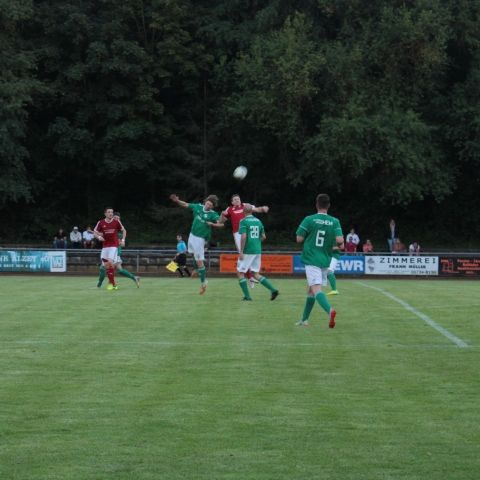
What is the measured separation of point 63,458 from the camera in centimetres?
666

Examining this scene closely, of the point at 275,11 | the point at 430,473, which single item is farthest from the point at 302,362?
the point at 275,11

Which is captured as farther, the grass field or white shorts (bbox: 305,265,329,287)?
white shorts (bbox: 305,265,329,287)

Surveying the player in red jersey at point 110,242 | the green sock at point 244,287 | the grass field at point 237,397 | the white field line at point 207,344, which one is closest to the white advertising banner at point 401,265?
the player in red jersey at point 110,242

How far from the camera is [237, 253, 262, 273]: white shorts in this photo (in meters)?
20.9

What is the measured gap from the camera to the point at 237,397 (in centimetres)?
893

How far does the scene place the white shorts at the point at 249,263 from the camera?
20859 millimetres

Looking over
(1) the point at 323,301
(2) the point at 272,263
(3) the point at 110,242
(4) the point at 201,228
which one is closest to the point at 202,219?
(4) the point at 201,228

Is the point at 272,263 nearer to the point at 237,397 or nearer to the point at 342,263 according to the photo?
the point at 342,263

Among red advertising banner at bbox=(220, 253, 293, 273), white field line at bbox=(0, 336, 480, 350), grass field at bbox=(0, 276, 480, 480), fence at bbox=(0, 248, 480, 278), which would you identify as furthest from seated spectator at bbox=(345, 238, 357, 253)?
white field line at bbox=(0, 336, 480, 350)

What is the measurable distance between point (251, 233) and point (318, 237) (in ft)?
19.2

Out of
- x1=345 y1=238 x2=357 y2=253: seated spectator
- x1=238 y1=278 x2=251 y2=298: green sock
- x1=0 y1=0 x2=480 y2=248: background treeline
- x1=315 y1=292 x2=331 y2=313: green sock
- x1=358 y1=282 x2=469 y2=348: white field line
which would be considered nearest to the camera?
x1=358 y1=282 x2=469 y2=348: white field line

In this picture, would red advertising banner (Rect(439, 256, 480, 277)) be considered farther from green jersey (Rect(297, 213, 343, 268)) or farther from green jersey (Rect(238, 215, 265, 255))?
green jersey (Rect(297, 213, 343, 268))

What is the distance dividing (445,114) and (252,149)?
9920 millimetres

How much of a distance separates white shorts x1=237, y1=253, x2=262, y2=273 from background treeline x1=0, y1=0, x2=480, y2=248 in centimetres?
2474
